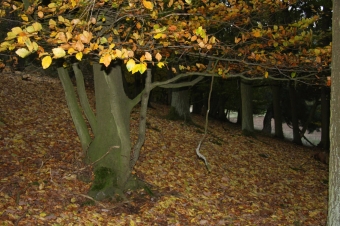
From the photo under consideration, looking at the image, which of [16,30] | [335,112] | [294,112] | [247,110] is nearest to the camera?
[16,30]

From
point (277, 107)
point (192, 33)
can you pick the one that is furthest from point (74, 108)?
point (277, 107)

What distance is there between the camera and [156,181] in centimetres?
798

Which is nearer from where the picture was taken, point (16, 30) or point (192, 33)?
point (16, 30)

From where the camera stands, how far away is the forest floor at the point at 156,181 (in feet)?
20.5

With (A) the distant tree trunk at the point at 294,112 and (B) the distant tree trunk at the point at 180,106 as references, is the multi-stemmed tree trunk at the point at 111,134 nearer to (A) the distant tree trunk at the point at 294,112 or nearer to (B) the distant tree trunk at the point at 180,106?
(B) the distant tree trunk at the point at 180,106

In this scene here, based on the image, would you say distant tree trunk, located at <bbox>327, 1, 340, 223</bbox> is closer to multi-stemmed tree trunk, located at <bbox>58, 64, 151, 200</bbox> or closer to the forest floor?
the forest floor

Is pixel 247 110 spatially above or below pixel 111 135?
below

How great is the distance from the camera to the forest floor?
20.5 feet

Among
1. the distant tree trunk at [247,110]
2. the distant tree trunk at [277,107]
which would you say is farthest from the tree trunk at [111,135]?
the distant tree trunk at [277,107]

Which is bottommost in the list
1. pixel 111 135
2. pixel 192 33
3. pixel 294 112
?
pixel 294 112

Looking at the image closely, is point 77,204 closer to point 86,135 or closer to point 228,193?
point 86,135

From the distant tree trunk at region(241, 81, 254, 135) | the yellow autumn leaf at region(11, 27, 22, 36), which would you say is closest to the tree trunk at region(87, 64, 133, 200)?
the yellow autumn leaf at region(11, 27, 22, 36)

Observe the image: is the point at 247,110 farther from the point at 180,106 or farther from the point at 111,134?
the point at 111,134

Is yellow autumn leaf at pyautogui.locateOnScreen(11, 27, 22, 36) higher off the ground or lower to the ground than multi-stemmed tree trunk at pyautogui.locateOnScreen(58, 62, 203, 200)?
higher
